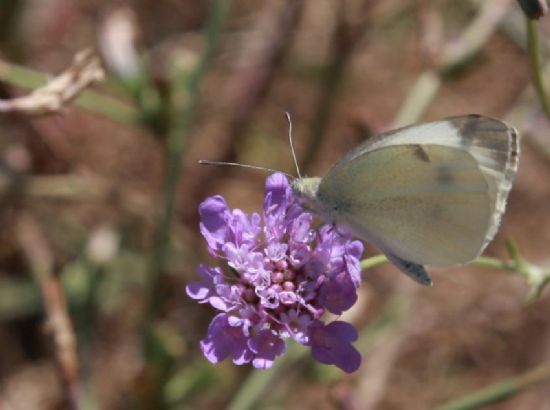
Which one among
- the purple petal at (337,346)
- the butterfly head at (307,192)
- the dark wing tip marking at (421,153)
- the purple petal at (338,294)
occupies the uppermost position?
the dark wing tip marking at (421,153)

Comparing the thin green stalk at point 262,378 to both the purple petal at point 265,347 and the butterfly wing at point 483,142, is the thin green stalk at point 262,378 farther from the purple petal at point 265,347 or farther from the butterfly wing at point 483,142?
the butterfly wing at point 483,142

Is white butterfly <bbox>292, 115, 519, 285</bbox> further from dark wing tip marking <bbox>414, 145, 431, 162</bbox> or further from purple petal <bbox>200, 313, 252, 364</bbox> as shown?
purple petal <bbox>200, 313, 252, 364</bbox>

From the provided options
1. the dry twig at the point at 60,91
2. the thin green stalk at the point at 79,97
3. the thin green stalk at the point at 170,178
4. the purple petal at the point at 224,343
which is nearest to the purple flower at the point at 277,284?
the purple petal at the point at 224,343

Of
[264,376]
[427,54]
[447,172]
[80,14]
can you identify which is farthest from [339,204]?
[80,14]

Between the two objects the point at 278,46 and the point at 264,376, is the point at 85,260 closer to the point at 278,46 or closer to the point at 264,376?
the point at 264,376

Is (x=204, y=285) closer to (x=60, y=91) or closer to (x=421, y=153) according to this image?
(x=421, y=153)

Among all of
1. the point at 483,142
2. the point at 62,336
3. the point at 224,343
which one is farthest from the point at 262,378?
the point at 483,142
